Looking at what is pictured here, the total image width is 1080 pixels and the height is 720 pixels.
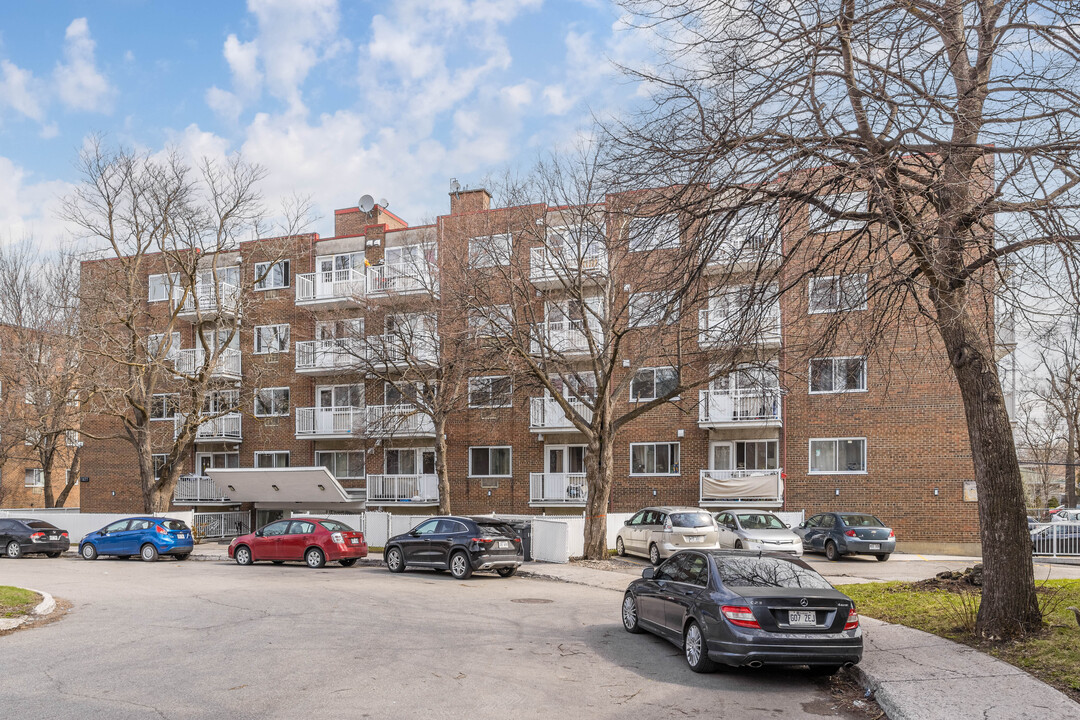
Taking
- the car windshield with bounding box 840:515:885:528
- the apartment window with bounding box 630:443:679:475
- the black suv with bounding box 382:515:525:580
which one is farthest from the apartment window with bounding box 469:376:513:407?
the car windshield with bounding box 840:515:885:528

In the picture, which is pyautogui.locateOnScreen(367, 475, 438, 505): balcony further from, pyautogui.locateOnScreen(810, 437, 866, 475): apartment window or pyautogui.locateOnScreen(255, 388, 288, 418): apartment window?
pyautogui.locateOnScreen(810, 437, 866, 475): apartment window

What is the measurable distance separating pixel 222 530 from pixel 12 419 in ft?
30.3

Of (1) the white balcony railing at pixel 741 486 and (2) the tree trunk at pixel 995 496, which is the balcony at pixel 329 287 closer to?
(1) the white balcony railing at pixel 741 486

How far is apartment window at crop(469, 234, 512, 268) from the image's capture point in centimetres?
2388

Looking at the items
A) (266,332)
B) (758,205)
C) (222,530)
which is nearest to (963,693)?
(758,205)

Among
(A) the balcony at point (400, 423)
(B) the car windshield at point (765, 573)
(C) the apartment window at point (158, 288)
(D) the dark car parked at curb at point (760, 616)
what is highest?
(C) the apartment window at point (158, 288)

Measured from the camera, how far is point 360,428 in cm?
3350

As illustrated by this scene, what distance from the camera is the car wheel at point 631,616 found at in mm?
12328

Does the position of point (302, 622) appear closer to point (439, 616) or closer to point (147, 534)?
point (439, 616)

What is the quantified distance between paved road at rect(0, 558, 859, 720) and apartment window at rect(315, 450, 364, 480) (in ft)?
65.5

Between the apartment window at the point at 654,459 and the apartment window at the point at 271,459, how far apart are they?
50.9 feet

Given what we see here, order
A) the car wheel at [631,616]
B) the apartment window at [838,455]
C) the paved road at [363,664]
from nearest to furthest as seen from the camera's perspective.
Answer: the paved road at [363,664]
the car wheel at [631,616]
the apartment window at [838,455]

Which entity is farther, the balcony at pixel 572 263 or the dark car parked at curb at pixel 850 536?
the dark car parked at curb at pixel 850 536

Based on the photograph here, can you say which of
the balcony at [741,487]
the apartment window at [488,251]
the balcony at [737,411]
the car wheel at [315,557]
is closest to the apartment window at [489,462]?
the balcony at [741,487]
